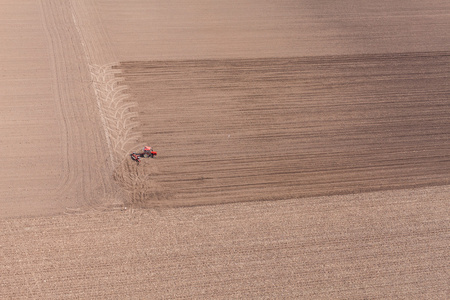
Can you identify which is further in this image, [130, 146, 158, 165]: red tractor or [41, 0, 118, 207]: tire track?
[130, 146, 158, 165]: red tractor

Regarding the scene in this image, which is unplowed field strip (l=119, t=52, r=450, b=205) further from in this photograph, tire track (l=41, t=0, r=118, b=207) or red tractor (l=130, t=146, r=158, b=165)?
tire track (l=41, t=0, r=118, b=207)

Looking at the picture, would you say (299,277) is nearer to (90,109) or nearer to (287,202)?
(287,202)

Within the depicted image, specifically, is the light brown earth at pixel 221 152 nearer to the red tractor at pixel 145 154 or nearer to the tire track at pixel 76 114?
the tire track at pixel 76 114

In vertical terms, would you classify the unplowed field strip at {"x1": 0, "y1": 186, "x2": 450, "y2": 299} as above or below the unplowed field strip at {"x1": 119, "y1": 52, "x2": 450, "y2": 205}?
below

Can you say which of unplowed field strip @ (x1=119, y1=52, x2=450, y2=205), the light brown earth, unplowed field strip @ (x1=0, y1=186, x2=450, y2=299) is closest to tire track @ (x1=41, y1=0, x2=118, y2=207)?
the light brown earth

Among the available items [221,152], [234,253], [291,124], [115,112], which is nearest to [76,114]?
[115,112]

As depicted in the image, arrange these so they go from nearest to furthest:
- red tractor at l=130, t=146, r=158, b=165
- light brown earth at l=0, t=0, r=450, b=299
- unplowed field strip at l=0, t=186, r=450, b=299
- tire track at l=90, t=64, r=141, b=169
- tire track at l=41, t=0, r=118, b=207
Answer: unplowed field strip at l=0, t=186, r=450, b=299, light brown earth at l=0, t=0, r=450, b=299, tire track at l=41, t=0, r=118, b=207, red tractor at l=130, t=146, r=158, b=165, tire track at l=90, t=64, r=141, b=169

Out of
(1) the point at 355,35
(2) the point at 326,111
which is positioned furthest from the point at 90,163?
(1) the point at 355,35

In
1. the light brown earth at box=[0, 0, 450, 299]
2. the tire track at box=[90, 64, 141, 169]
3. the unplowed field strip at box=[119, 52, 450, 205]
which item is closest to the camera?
the light brown earth at box=[0, 0, 450, 299]
